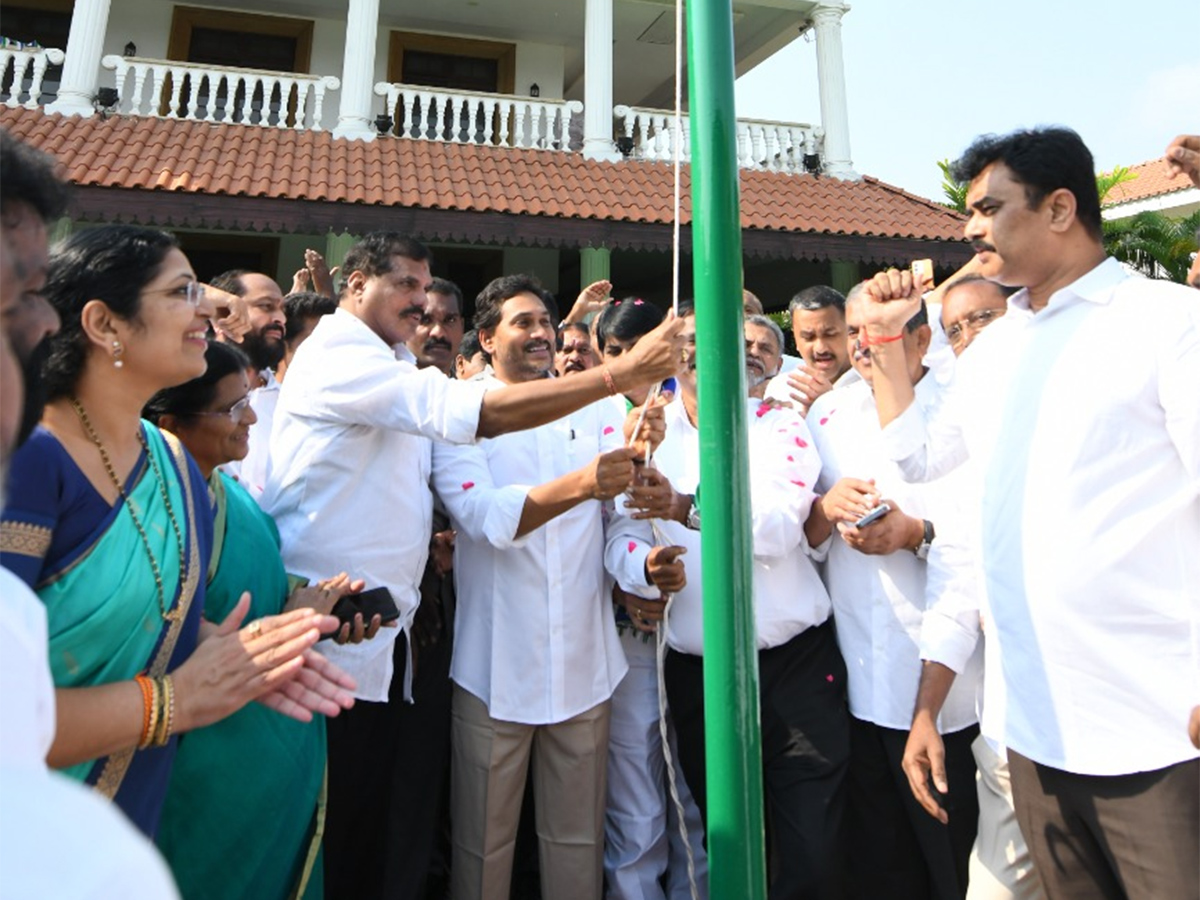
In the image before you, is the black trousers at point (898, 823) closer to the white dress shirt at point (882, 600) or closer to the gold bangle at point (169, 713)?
the white dress shirt at point (882, 600)

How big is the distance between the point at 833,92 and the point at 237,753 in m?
10.3

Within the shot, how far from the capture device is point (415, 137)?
9.95 metres

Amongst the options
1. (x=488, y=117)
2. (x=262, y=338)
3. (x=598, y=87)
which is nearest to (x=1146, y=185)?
(x=598, y=87)

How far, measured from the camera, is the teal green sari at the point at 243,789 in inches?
73.9

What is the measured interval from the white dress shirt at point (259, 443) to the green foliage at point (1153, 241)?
55.5ft

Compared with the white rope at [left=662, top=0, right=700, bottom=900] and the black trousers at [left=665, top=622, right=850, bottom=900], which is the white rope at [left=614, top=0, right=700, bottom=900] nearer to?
the white rope at [left=662, top=0, right=700, bottom=900]

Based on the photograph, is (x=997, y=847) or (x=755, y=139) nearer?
(x=997, y=847)

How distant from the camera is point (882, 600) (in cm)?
243

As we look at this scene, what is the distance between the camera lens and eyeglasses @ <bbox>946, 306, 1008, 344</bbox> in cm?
288

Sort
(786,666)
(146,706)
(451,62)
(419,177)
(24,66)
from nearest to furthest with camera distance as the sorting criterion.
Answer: (146,706) < (786,666) < (419,177) < (24,66) < (451,62)

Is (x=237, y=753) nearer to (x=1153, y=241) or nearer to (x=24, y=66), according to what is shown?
(x=24, y=66)

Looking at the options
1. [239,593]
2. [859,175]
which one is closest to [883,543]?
[239,593]

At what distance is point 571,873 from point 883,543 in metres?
1.27

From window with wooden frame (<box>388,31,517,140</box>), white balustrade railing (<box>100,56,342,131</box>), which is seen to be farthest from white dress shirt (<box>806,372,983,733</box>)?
window with wooden frame (<box>388,31,517,140</box>)
